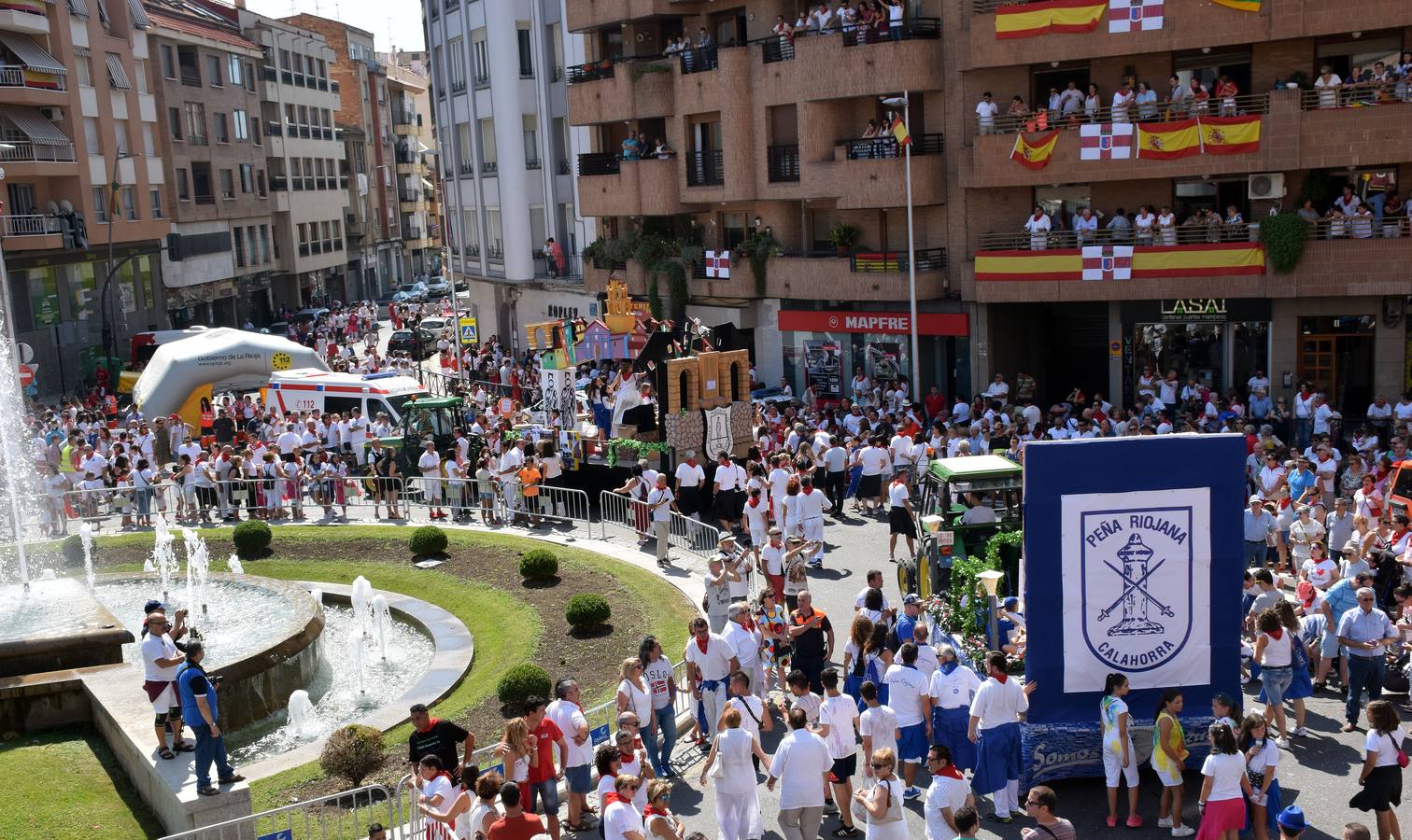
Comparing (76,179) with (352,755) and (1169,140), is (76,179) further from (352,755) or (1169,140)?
(352,755)

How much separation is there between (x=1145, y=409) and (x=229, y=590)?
61.0ft

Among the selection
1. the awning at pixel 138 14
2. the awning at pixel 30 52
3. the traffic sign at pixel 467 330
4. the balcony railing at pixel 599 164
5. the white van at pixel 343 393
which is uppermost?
the awning at pixel 138 14

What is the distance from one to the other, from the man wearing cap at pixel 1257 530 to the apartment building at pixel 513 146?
33825 mm

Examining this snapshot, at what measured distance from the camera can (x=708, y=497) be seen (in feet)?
84.7

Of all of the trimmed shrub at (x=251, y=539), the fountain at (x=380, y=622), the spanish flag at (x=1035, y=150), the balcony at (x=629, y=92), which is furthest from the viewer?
the balcony at (x=629, y=92)

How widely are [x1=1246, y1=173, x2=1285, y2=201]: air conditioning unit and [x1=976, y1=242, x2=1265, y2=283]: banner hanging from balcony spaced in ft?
4.95

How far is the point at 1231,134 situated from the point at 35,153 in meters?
42.0

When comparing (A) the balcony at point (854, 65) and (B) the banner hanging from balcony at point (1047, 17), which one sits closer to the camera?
(B) the banner hanging from balcony at point (1047, 17)

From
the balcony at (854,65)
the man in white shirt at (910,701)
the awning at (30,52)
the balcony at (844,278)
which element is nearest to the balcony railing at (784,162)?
the balcony at (854,65)

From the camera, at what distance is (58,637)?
16.8 meters

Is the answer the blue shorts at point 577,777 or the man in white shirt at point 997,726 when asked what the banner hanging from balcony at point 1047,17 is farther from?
the blue shorts at point 577,777

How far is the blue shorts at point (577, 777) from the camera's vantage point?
12609 mm

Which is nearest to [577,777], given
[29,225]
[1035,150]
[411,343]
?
[1035,150]

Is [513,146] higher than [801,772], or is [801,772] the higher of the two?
[513,146]
